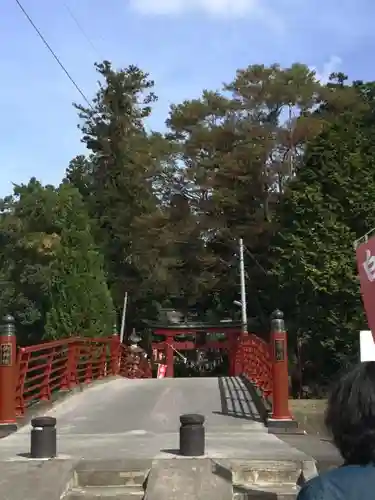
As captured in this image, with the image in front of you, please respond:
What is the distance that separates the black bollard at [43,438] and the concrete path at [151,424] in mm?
247

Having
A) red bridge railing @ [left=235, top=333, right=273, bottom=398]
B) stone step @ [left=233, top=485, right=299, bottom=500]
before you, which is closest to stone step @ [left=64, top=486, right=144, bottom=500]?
stone step @ [left=233, top=485, right=299, bottom=500]

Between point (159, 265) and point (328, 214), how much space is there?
11.2 metres

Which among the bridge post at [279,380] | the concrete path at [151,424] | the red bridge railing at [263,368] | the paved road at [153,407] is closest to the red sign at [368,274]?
the concrete path at [151,424]

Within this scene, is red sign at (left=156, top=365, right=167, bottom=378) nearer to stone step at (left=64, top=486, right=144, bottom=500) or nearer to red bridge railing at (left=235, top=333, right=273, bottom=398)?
red bridge railing at (left=235, top=333, right=273, bottom=398)

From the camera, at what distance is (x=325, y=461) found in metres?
7.46

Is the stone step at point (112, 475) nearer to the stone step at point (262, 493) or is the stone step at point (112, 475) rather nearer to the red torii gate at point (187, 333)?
the stone step at point (262, 493)

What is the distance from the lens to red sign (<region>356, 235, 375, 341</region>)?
4945 millimetres

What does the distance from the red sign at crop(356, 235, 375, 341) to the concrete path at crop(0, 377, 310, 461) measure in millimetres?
3066

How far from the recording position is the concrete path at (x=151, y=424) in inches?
322

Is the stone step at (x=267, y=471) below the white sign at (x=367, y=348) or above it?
below

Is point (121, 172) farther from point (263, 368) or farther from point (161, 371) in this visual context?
point (263, 368)

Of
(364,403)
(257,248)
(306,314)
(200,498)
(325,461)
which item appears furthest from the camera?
(257,248)

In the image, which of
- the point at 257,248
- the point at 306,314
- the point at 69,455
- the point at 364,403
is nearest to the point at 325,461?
the point at 69,455

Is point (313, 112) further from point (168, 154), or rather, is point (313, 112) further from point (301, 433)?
point (301, 433)
